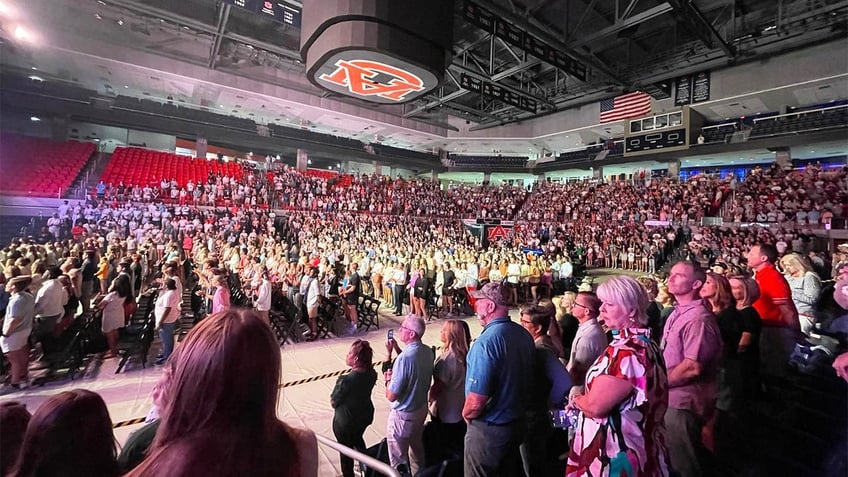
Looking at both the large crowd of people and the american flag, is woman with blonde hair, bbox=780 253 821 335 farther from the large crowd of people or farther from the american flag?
the american flag

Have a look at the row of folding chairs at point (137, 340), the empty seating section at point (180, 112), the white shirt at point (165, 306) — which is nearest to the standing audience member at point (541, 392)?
the white shirt at point (165, 306)

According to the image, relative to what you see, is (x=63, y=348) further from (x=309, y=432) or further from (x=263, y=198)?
(x=263, y=198)

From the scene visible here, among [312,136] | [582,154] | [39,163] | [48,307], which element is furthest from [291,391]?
[582,154]

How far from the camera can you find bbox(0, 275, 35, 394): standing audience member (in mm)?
4051

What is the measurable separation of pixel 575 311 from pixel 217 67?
17.4 metres

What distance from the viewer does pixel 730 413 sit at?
275cm

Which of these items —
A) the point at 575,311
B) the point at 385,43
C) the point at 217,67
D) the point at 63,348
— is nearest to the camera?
the point at 575,311

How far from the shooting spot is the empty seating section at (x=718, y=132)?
16.1 meters

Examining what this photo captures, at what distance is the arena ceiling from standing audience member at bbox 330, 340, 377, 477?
8.32 meters

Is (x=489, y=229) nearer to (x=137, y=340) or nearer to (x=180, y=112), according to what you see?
(x=180, y=112)

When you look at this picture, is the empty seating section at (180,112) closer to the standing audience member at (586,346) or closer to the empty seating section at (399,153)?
the empty seating section at (399,153)

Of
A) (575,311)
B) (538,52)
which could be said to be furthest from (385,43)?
(538,52)

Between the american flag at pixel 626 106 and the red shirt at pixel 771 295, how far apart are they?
1675cm

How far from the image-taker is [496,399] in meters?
2.12
